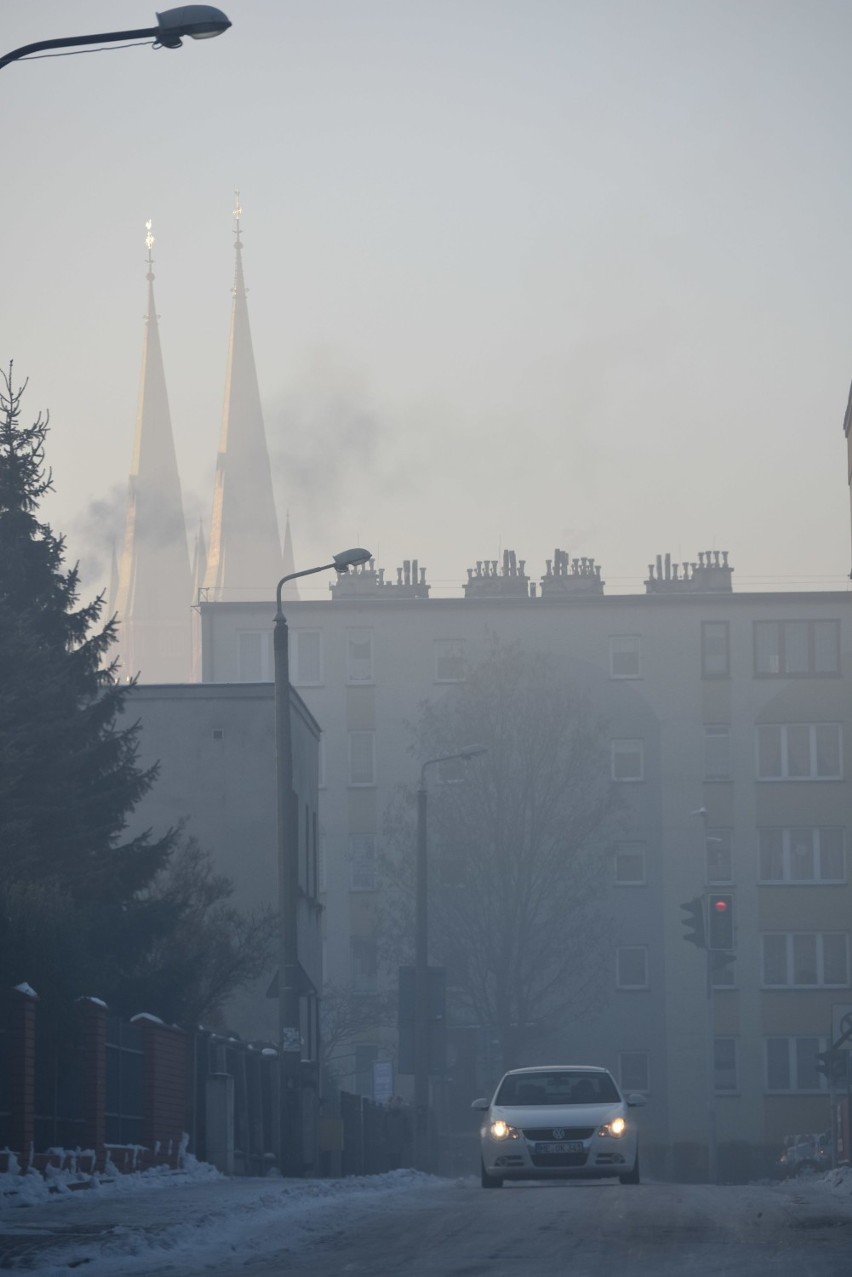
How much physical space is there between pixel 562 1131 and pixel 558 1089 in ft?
4.94

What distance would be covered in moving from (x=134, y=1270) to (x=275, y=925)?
28930 mm

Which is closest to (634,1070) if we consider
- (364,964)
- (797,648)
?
(364,964)

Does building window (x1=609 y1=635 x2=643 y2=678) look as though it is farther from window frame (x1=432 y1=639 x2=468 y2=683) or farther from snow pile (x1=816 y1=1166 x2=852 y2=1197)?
snow pile (x1=816 y1=1166 x2=852 y2=1197)

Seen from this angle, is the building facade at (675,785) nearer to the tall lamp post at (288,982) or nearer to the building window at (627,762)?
the building window at (627,762)

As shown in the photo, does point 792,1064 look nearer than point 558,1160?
No

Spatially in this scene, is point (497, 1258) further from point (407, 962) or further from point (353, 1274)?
point (407, 962)

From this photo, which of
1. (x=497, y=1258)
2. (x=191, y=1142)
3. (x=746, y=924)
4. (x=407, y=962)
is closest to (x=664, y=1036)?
(x=746, y=924)

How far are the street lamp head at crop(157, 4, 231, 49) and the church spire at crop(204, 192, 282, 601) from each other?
466ft

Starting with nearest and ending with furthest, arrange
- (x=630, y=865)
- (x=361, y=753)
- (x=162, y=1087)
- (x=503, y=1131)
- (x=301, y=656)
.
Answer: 1. (x=503, y=1131)
2. (x=162, y=1087)
3. (x=630, y=865)
4. (x=361, y=753)
5. (x=301, y=656)

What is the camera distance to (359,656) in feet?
245

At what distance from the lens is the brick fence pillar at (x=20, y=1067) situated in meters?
18.8

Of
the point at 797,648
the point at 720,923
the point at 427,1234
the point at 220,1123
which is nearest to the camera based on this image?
the point at 427,1234

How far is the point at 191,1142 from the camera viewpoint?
26.3 metres

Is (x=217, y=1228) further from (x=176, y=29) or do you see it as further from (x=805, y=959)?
(x=805, y=959)
